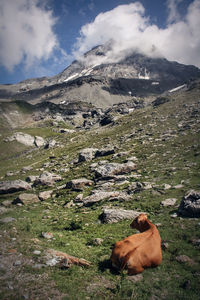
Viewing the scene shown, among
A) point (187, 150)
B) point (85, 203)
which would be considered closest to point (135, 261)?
point (85, 203)

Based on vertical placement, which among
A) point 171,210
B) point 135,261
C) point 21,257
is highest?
point 21,257

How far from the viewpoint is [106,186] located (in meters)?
24.9

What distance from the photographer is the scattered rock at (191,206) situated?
1302 centimetres

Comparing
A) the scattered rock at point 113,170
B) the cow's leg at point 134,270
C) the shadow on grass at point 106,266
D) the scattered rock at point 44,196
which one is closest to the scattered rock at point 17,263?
the shadow on grass at point 106,266

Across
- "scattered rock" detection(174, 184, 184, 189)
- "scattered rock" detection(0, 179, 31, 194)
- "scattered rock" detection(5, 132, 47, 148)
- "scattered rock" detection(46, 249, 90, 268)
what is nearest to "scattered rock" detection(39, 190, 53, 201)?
"scattered rock" detection(0, 179, 31, 194)

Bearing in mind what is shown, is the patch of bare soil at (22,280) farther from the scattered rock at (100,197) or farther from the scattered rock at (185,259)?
the scattered rock at (100,197)

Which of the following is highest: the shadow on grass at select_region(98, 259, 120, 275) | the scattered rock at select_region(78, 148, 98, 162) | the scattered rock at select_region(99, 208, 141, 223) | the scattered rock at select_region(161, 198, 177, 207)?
the scattered rock at select_region(78, 148, 98, 162)

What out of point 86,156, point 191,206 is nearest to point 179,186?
point 191,206

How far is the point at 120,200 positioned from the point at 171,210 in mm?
5833

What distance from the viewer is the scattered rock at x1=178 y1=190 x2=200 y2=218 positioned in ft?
42.7

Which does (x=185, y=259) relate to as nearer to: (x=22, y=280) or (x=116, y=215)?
(x=116, y=215)

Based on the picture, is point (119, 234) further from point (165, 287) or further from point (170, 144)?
point (170, 144)

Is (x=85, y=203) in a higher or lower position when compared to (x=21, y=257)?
lower

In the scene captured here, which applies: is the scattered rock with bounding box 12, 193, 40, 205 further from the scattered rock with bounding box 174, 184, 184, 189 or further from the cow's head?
the scattered rock with bounding box 174, 184, 184, 189
